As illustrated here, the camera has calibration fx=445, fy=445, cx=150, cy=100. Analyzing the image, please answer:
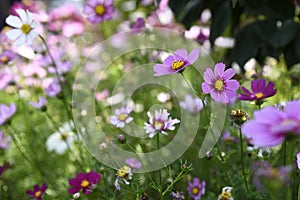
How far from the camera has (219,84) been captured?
24.4 inches

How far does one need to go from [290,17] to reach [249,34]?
107mm

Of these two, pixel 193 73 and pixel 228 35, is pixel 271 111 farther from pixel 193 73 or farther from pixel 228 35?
pixel 228 35

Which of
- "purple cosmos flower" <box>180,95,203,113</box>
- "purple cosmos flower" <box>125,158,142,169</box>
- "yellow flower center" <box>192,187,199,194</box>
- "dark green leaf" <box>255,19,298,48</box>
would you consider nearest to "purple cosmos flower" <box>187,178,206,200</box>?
"yellow flower center" <box>192,187,199,194</box>

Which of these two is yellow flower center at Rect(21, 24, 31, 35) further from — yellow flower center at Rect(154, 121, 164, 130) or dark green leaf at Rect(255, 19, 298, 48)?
dark green leaf at Rect(255, 19, 298, 48)

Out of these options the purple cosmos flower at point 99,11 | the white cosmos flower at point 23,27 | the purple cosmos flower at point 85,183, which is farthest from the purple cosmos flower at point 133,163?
the purple cosmos flower at point 99,11

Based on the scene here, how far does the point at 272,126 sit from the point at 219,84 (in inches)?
7.8

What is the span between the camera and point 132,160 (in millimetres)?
799

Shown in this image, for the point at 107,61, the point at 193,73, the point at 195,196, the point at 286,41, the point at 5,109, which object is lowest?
the point at 195,196

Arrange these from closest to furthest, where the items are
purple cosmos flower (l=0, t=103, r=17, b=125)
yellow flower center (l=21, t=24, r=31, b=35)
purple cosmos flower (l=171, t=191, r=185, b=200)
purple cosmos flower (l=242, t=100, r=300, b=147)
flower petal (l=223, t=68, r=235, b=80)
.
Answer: purple cosmos flower (l=242, t=100, r=300, b=147) → flower petal (l=223, t=68, r=235, b=80) → purple cosmos flower (l=171, t=191, r=185, b=200) → yellow flower center (l=21, t=24, r=31, b=35) → purple cosmos flower (l=0, t=103, r=17, b=125)

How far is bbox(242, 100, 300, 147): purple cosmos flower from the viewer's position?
16.3 inches

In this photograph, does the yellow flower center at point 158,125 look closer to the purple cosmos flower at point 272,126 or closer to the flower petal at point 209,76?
the flower petal at point 209,76

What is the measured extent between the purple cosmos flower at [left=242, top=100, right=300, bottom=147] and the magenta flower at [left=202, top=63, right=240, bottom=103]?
0.16 meters

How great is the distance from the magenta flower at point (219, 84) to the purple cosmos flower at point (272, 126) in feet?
0.54

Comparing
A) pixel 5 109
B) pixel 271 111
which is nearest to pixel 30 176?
pixel 5 109
